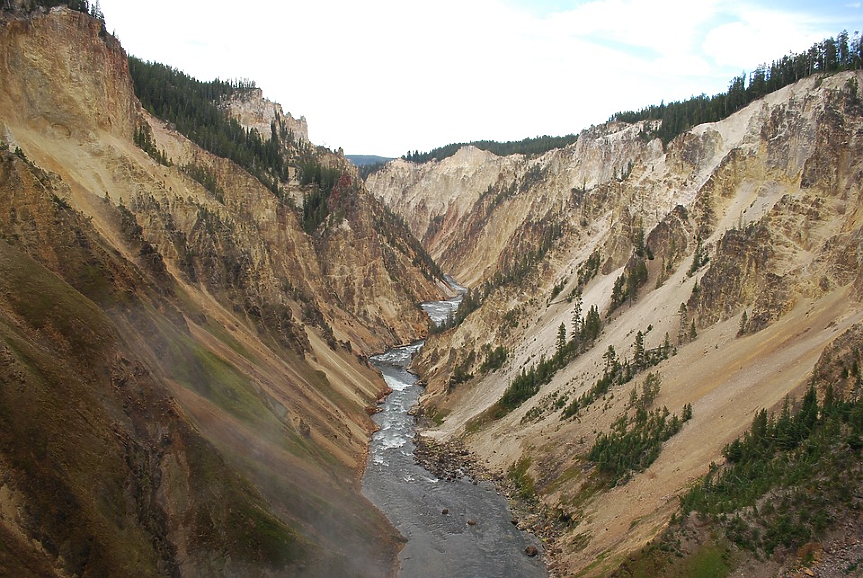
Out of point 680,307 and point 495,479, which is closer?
point 495,479

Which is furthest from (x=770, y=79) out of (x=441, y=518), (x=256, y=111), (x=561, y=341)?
(x=256, y=111)

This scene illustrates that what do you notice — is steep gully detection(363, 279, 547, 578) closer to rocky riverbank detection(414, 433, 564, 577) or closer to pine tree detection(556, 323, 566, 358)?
rocky riverbank detection(414, 433, 564, 577)

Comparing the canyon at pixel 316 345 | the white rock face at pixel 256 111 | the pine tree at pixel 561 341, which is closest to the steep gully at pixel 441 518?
the canyon at pixel 316 345

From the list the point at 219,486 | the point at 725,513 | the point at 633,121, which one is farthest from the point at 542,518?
the point at 633,121

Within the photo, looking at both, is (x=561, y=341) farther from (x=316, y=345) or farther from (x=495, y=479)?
(x=316, y=345)

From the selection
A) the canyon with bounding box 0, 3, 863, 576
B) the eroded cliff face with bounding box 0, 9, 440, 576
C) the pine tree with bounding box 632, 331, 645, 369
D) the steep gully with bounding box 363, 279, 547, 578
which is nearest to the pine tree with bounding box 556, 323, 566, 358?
the canyon with bounding box 0, 3, 863, 576

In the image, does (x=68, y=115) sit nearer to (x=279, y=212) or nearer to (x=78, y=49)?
(x=78, y=49)
